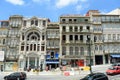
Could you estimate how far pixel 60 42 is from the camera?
2501 inches

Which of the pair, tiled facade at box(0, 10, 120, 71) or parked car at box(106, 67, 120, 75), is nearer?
parked car at box(106, 67, 120, 75)

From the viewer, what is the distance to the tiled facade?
6253 centimetres

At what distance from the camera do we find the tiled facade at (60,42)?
62.5m

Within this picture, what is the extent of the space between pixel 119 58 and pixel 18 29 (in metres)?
28.5

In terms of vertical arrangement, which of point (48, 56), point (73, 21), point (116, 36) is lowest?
point (48, 56)

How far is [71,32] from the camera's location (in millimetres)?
63938

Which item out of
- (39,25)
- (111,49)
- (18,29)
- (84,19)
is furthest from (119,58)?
(18,29)

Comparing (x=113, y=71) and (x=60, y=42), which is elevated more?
(x=60, y=42)

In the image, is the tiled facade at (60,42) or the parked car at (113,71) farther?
the tiled facade at (60,42)

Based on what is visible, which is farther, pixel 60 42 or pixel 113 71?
pixel 60 42

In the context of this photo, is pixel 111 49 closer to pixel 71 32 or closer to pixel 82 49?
pixel 82 49

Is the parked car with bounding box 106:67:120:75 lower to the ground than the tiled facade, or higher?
lower

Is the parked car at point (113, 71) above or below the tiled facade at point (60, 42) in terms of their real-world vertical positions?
below

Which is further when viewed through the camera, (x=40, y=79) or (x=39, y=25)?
(x=39, y=25)
